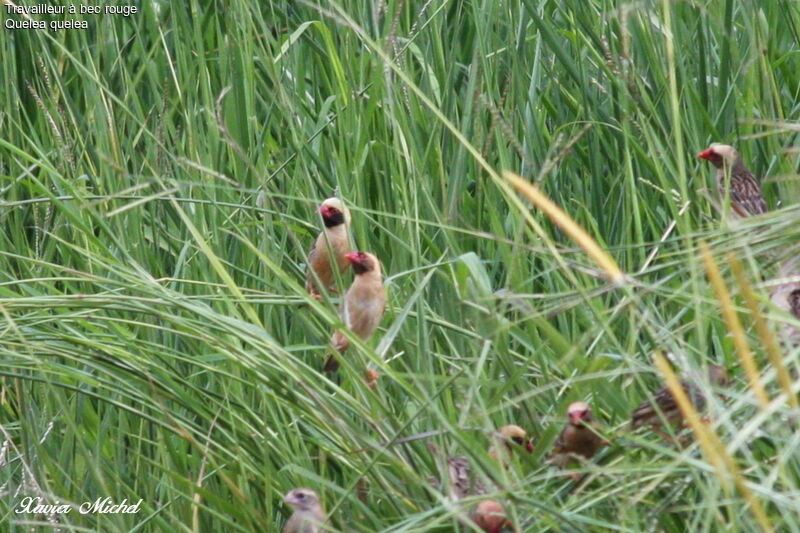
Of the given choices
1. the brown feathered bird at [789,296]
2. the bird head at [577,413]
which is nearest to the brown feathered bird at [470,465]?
the bird head at [577,413]

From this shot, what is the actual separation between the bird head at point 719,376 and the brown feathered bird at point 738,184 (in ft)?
3.35

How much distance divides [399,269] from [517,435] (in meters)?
0.73

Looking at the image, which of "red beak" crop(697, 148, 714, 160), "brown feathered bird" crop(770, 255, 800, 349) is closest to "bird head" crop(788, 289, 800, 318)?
"brown feathered bird" crop(770, 255, 800, 349)

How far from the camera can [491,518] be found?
6.68ft

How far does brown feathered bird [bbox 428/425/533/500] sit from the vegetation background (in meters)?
0.04

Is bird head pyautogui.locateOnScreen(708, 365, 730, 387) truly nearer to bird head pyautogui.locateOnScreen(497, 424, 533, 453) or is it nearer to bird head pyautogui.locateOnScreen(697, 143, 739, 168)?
bird head pyautogui.locateOnScreen(497, 424, 533, 453)

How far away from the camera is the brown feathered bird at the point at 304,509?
2.21 metres

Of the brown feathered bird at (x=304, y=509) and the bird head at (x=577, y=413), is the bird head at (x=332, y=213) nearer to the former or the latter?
the brown feathered bird at (x=304, y=509)

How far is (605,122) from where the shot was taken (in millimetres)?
3459

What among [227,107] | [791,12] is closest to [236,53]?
[227,107]

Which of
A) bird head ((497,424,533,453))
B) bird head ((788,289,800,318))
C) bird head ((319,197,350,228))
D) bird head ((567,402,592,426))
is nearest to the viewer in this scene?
bird head ((567,402,592,426))

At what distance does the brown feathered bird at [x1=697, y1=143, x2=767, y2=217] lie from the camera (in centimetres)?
307

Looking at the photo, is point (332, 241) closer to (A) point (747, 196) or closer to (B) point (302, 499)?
(A) point (747, 196)


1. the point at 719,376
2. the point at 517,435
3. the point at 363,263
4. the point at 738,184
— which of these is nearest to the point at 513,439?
the point at 517,435
